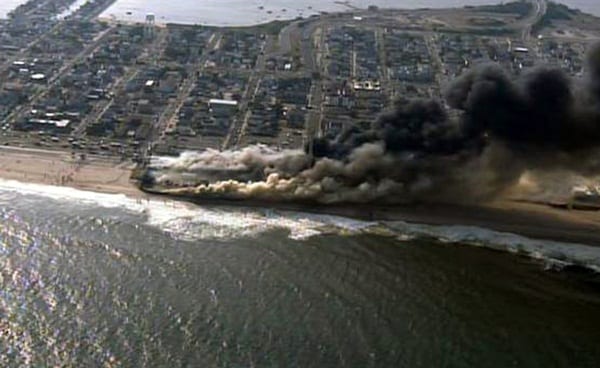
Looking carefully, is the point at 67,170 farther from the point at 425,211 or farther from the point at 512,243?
the point at 512,243

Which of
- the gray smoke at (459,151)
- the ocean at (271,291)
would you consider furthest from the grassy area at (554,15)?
the ocean at (271,291)

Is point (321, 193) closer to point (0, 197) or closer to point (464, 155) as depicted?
point (464, 155)

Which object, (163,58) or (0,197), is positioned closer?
(0,197)

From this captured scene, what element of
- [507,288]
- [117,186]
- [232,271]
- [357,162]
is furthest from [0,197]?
[507,288]

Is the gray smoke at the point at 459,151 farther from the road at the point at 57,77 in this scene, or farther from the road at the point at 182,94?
the road at the point at 57,77

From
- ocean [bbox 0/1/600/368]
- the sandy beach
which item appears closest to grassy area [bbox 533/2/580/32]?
ocean [bbox 0/1/600/368]

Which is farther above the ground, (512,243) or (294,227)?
(512,243)

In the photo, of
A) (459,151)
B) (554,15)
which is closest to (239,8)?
(554,15)

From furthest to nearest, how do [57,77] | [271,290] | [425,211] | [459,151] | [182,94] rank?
[57,77] → [182,94] → [459,151] → [425,211] → [271,290]
